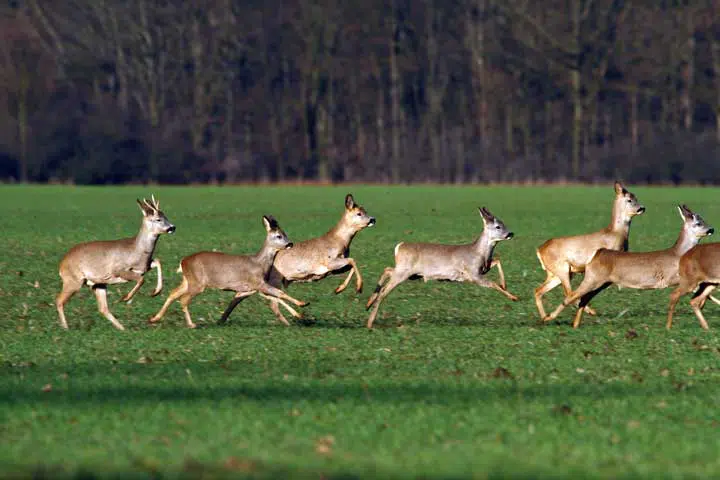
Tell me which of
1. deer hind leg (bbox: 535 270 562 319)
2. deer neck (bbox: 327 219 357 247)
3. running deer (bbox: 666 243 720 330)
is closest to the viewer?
running deer (bbox: 666 243 720 330)

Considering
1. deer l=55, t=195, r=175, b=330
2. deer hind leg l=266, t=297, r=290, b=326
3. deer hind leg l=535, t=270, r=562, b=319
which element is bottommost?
deer hind leg l=266, t=297, r=290, b=326

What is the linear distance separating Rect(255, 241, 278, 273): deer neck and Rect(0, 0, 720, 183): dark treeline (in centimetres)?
5269

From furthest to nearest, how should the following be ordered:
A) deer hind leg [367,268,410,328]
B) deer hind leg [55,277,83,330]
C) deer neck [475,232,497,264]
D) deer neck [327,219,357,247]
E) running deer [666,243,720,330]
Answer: deer neck [327,219,357,247] < deer neck [475,232,497,264] < deer hind leg [367,268,410,328] < deer hind leg [55,277,83,330] < running deer [666,243,720,330]

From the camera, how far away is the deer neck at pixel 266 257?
18000mm

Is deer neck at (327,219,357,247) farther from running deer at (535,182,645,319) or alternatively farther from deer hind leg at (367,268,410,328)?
running deer at (535,182,645,319)

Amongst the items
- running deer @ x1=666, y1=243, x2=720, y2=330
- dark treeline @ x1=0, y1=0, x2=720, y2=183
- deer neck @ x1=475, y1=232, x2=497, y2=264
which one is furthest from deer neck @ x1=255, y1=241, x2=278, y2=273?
dark treeline @ x1=0, y1=0, x2=720, y2=183

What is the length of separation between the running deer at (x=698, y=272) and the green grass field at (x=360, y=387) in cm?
30

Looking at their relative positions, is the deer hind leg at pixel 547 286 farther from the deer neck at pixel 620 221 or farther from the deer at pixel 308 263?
the deer at pixel 308 263

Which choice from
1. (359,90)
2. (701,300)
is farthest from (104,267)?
(359,90)

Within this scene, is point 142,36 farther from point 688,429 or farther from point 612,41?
point 688,429

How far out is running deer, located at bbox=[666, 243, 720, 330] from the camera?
1708 cm

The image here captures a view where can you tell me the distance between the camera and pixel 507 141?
79.2 meters

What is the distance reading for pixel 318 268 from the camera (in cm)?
1891

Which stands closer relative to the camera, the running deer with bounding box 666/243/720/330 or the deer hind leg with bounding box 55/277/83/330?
the running deer with bounding box 666/243/720/330
